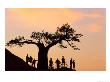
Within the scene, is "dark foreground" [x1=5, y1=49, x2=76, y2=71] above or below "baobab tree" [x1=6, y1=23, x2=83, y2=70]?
below

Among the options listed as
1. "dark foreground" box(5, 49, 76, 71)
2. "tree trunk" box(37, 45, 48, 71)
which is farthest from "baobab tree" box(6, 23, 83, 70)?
"dark foreground" box(5, 49, 76, 71)

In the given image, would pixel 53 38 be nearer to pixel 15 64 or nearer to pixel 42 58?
pixel 42 58

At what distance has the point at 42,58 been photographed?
10.1 feet

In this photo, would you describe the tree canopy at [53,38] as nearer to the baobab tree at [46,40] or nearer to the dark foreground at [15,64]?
the baobab tree at [46,40]

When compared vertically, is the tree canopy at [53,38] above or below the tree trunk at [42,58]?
above

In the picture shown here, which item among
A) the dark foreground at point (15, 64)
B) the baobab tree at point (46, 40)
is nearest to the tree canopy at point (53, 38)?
the baobab tree at point (46, 40)

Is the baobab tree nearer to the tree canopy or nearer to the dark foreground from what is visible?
the tree canopy

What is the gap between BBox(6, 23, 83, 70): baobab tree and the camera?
3076mm

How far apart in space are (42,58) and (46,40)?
191 mm

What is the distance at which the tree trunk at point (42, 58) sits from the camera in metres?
3.08

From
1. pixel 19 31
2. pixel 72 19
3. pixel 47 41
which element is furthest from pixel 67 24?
pixel 19 31

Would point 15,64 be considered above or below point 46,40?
below

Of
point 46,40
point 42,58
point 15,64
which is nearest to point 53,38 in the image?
point 46,40
